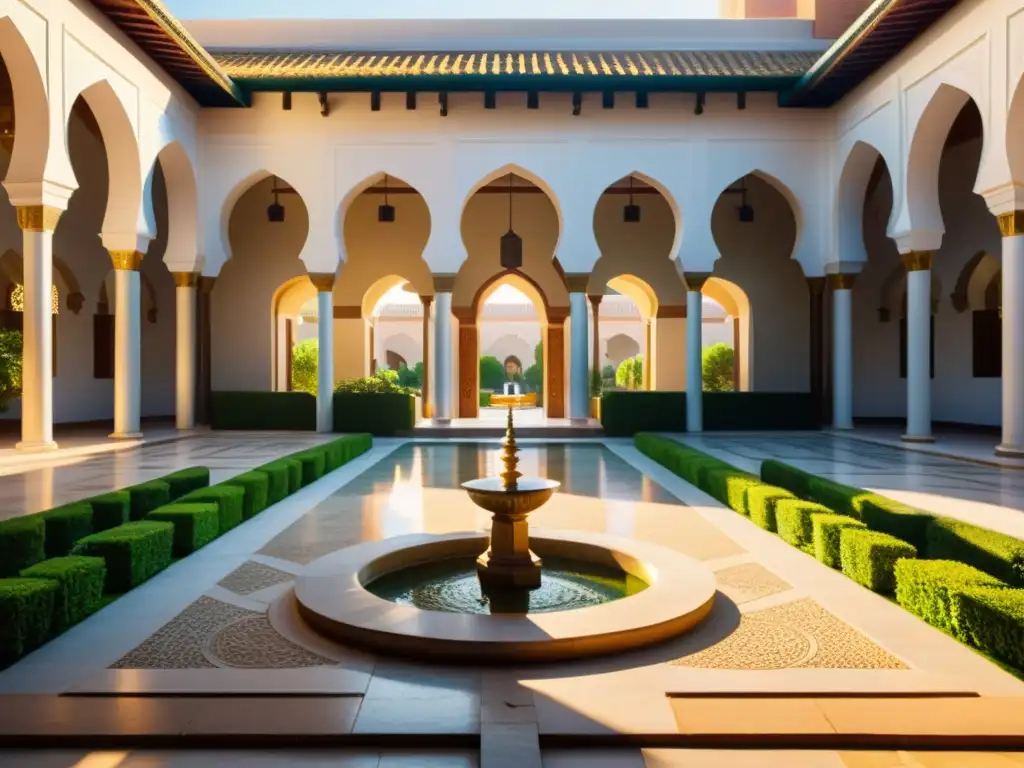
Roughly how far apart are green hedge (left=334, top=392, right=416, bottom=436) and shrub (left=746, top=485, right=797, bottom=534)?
993 centimetres

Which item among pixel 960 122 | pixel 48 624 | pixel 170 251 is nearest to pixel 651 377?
pixel 960 122

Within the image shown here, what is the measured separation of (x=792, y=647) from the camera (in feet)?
13.0

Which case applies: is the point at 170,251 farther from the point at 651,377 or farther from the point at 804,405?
the point at 804,405

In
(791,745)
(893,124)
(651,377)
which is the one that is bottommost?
(791,745)

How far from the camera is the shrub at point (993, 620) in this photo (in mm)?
3641

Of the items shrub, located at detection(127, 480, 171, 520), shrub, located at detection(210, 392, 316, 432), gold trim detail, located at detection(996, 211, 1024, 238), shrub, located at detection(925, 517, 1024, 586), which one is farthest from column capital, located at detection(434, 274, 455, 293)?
shrub, located at detection(925, 517, 1024, 586)

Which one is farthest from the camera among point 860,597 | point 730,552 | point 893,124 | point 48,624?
point 893,124

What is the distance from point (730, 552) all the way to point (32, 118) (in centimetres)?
1050

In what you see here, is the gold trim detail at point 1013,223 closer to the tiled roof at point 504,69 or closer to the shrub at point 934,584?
the tiled roof at point 504,69

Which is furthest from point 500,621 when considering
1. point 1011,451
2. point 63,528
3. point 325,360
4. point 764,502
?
point 325,360

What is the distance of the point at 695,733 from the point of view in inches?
119

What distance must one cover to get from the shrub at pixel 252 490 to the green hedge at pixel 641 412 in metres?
9.29

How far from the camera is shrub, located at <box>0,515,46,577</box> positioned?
16.1ft

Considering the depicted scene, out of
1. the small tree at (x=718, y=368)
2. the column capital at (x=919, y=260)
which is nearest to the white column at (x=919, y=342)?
the column capital at (x=919, y=260)
